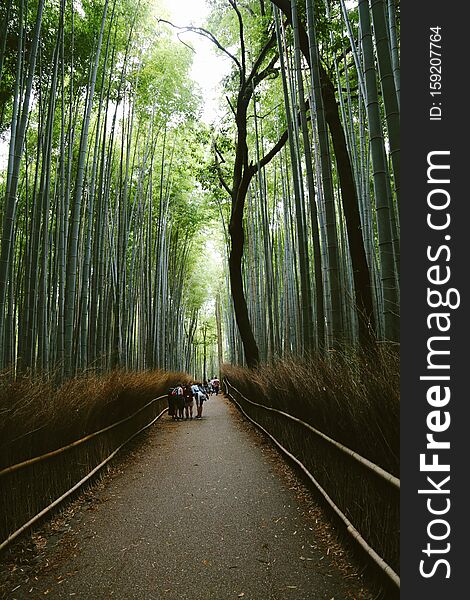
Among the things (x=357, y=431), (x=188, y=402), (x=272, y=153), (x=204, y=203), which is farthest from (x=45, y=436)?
(x=204, y=203)

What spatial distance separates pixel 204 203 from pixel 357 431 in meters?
10.5

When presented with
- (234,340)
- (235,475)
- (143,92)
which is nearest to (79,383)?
(235,475)

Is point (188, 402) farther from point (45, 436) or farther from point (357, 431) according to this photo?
point (357, 431)

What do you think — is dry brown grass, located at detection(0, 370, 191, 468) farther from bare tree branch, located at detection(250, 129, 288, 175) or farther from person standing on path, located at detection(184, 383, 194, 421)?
person standing on path, located at detection(184, 383, 194, 421)

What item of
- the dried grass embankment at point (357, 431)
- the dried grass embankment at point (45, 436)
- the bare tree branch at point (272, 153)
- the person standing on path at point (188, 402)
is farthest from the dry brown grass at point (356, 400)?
the person standing on path at point (188, 402)

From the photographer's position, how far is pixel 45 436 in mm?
2779

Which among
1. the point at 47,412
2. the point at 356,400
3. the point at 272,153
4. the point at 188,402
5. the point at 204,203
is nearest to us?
the point at 356,400

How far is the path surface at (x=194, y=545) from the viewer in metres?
1.94

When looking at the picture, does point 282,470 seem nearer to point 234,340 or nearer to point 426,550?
point 426,550

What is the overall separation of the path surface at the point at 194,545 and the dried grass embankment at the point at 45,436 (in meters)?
0.26

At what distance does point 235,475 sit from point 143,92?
6394 millimetres

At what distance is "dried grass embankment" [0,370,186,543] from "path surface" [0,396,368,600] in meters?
0.26

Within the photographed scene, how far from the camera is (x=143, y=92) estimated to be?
766cm

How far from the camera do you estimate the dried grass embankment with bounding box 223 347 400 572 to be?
166 cm
